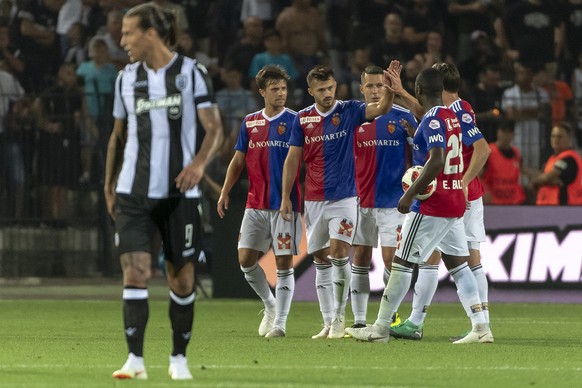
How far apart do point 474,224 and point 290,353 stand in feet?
7.73

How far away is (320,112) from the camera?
11.9 meters

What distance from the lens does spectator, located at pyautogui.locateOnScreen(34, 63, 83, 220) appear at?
1855 cm

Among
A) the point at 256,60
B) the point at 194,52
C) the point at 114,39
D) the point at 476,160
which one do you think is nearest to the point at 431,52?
the point at 256,60

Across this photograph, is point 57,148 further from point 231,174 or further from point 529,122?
point 231,174

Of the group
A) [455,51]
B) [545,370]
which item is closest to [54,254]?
[455,51]

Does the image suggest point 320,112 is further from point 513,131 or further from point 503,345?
point 513,131

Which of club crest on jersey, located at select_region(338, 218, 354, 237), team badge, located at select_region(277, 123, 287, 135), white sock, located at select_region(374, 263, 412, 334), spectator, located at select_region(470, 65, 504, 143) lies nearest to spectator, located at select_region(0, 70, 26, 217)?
spectator, located at select_region(470, 65, 504, 143)

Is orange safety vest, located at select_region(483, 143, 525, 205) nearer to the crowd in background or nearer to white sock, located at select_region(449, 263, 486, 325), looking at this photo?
the crowd in background

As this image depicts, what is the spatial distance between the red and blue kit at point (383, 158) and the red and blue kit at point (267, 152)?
62 centimetres

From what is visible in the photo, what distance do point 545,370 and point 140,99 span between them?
324 centimetres

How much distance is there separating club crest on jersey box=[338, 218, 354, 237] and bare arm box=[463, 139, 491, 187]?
1.13 meters

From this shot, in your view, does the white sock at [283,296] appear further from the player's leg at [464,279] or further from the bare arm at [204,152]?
the bare arm at [204,152]

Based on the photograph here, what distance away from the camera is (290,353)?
1025cm

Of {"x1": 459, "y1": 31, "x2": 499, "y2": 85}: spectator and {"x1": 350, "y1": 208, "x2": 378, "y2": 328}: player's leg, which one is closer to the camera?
{"x1": 350, "y1": 208, "x2": 378, "y2": 328}: player's leg
